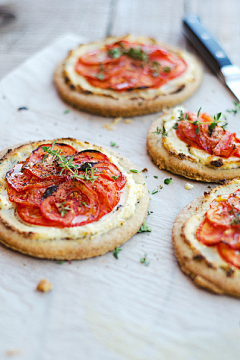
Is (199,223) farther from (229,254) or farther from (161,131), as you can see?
(161,131)

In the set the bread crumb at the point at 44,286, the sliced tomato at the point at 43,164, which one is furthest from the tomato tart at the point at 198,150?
the bread crumb at the point at 44,286

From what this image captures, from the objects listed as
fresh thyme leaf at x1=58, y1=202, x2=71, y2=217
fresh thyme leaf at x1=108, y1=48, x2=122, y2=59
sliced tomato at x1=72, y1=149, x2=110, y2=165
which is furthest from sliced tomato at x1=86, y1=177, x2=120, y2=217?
fresh thyme leaf at x1=108, y1=48, x2=122, y2=59

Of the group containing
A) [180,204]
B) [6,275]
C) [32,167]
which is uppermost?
[32,167]

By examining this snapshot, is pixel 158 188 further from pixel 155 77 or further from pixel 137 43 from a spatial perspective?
pixel 137 43

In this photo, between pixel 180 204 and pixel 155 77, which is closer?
pixel 180 204

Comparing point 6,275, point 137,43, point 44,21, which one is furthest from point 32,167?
point 44,21

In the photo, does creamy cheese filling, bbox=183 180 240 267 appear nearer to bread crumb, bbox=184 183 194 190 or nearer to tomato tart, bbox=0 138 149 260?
bread crumb, bbox=184 183 194 190
